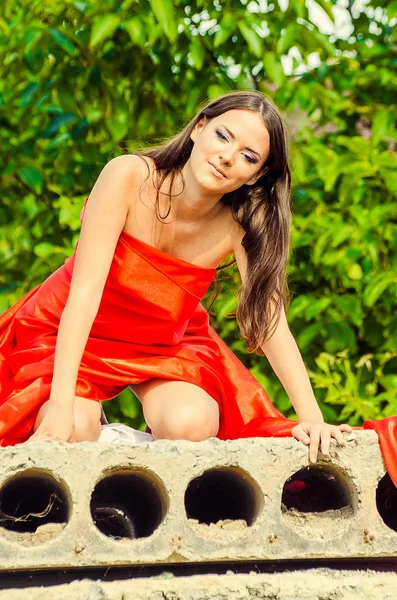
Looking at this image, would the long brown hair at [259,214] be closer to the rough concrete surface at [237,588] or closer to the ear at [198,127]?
the ear at [198,127]

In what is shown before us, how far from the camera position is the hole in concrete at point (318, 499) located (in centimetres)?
197

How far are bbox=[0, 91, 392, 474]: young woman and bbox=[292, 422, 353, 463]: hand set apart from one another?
0.64ft

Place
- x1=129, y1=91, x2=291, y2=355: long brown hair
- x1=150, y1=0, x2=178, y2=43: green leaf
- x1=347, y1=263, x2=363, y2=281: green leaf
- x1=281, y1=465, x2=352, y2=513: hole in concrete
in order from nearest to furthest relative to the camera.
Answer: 1. x1=281, y1=465, x2=352, y2=513: hole in concrete
2. x1=129, y1=91, x2=291, y2=355: long brown hair
3. x1=150, y1=0, x2=178, y2=43: green leaf
4. x1=347, y1=263, x2=363, y2=281: green leaf

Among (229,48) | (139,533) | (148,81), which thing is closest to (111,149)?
(148,81)

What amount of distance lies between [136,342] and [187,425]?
35 centimetres

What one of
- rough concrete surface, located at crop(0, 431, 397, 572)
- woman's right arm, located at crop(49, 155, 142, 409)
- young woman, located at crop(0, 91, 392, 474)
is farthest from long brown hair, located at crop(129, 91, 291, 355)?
rough concrete surface, located at crop(0, 431, 397, 572)

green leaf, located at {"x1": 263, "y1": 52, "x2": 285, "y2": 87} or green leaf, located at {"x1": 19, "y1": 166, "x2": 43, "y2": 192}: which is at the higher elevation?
green leaf, located at {"x1": 263, "y1": 52, "x2": 285, "y2": 87}

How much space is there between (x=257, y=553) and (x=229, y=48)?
190cm

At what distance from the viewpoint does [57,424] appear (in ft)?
6.88

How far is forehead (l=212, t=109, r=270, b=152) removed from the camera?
91.9 inches

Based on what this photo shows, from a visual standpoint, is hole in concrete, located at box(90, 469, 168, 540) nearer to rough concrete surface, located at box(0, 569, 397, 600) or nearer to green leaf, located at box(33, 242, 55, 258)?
rough concrete surface, located at box(0, 569, 397, 600)

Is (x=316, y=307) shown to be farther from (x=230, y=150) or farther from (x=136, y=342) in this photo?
(x=230, y=150)

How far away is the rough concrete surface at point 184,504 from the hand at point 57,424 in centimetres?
12

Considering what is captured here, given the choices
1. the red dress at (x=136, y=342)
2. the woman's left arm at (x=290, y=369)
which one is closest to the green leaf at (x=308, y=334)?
the red dress at (x=136, y=342)
